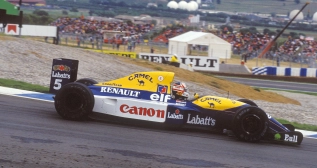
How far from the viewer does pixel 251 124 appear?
11.3 metres

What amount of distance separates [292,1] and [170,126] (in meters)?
95.6

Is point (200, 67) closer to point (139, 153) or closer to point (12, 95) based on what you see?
point (12, 95)

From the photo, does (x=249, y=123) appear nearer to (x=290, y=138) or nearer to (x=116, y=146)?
(x=290, y=138)

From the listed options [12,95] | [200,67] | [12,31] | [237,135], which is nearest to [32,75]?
[12,95]

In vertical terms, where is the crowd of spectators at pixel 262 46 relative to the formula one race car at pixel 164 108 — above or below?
above

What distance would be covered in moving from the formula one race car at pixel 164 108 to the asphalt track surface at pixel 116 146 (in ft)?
0.72

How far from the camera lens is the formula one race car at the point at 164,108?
441 inches

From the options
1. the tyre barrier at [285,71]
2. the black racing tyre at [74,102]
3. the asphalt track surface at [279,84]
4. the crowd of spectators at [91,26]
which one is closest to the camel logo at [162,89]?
the black racing tyre at [74,102]

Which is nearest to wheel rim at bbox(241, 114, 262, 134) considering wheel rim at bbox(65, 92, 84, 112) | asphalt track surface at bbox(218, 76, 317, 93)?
wheel rim at bbox(65, 92, 84, 112)

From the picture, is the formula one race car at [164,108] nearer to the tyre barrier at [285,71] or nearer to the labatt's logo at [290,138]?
the labatt's logo at [290,138]

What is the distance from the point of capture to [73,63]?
42.8 ft

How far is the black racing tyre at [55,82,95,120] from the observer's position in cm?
1118

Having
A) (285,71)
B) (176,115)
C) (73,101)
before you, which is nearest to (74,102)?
(73,101)

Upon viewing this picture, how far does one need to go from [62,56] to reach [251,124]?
1274cm
